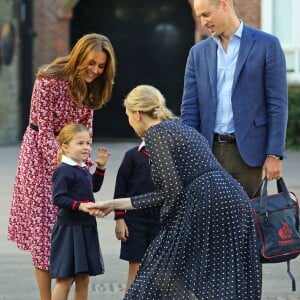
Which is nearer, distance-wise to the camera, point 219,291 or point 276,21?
point 219,291

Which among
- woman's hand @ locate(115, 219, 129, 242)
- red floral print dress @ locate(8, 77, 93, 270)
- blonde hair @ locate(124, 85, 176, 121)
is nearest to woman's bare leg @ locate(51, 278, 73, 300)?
red floral print dress @ locate(8, 77, 93, 270)

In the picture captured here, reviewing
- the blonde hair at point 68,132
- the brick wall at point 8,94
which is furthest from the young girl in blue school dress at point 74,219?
the brick wall at point 8,94

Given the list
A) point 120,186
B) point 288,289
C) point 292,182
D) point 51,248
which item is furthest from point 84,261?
point 292,182

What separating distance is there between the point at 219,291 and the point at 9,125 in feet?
46.5

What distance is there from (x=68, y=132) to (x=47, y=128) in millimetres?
250

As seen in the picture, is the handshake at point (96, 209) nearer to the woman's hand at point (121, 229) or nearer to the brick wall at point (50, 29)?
the woman's hand at point (121, 229)

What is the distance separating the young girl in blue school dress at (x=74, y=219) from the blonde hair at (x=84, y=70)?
0.78 feet

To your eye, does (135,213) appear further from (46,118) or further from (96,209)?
(96,209)

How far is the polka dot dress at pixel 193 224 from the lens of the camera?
491cm

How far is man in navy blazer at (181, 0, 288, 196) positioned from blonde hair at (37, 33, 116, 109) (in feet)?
1.76

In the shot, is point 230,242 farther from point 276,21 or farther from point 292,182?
point 276,21

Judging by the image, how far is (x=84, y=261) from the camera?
5.66 m

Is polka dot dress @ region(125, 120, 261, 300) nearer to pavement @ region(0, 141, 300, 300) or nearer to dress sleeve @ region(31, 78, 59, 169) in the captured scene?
dress sleeve @ region(31, 78, 59, 169)

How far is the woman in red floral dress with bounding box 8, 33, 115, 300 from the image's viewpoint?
581 centimetres
